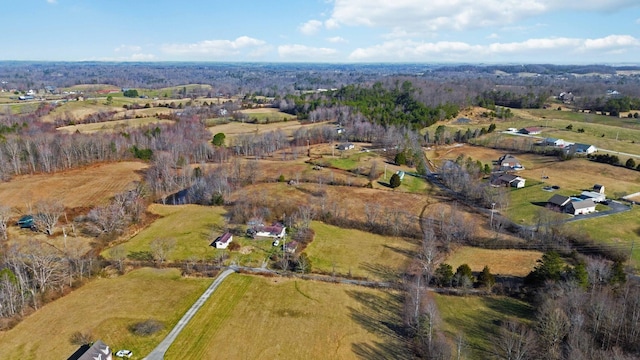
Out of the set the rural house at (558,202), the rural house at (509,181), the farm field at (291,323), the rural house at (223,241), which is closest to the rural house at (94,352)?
the farm field at (291,323)

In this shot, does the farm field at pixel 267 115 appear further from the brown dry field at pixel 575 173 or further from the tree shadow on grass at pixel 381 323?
the tree shadow on grass at pixel 381 323

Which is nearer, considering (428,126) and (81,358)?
(81,358)

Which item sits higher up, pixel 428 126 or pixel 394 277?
pixel 428 126

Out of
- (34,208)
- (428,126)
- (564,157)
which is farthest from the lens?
(428,126)

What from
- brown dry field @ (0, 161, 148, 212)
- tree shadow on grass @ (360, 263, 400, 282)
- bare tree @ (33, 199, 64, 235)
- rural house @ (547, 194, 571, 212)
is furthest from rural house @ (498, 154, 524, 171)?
bare tree @ (33, 199, 64, 235)

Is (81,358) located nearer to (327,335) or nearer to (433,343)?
(327,335)

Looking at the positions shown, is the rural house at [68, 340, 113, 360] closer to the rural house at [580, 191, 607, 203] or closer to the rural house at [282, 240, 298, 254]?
the rural house at [282, 240, 298, 254]

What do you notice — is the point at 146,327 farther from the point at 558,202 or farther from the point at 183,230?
the point at 558,202

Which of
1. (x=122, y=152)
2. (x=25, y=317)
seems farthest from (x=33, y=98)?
(x=25, y=317)
